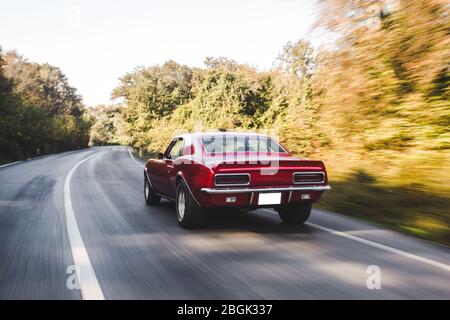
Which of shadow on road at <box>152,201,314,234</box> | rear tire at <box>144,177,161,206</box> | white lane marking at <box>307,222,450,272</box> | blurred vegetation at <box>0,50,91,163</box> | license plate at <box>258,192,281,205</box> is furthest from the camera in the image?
blurred vegetation at <box>0,50,91,163</box>

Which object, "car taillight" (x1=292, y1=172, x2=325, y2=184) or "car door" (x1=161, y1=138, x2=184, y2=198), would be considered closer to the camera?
"car taillight" (x1=292, y1=172, x2=325, y2=184)

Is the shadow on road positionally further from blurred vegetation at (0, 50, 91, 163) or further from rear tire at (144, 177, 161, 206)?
blurred vegetation at (0, 50, 91, 163)

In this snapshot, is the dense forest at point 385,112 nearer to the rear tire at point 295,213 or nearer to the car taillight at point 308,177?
the rear tire at point 295,213

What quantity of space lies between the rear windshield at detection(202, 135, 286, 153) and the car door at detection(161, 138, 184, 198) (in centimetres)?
66

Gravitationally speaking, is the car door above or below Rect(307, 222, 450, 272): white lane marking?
above

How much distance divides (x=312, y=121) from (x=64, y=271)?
12.4 metres

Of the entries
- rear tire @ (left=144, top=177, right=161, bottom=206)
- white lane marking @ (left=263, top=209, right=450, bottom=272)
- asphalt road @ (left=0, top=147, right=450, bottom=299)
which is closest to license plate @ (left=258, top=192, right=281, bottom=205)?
asphalt road @ (left=0, top=147, right=450, bottom=299)

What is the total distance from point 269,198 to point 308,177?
0.72 metres

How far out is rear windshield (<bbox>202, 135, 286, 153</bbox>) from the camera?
7031 mm

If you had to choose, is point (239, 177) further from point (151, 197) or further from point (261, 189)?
point (151, 197)

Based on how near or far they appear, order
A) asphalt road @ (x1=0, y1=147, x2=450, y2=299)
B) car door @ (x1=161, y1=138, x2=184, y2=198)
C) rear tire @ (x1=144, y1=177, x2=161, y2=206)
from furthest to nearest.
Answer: rear tire @ (x1=144, y1=177, x2=161, y2=206)
car door @ (x1=161, y1=138, x2=184, y2=198)
asphalt road @ (x1=0, y1=147, x2=450, y2=299)

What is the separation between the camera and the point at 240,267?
4.64 meters
